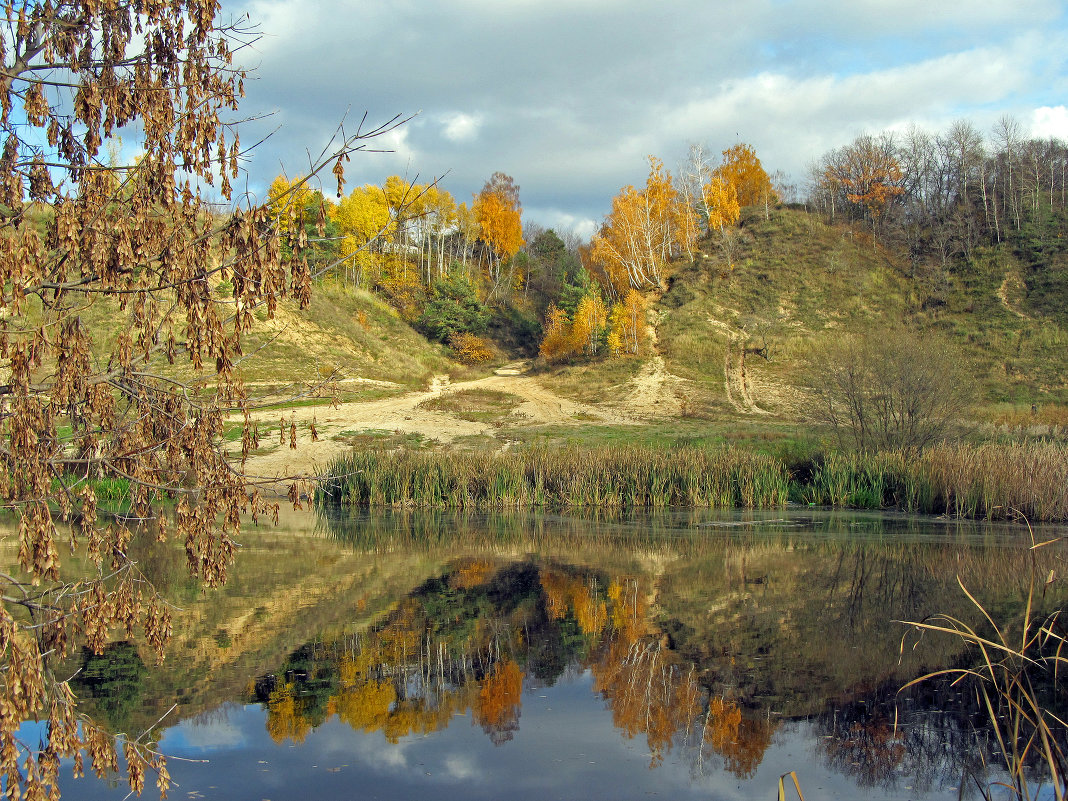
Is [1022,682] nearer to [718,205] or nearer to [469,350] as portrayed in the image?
[469,350]

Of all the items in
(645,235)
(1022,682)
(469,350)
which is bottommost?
(1022,682)

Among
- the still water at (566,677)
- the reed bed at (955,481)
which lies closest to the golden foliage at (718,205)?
the reed bed at (955,481)

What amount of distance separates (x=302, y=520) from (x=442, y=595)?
7979 millimetres

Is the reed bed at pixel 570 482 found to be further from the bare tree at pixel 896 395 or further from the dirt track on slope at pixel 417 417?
the bare tree at pixel 896 395

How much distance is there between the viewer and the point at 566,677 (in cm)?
725

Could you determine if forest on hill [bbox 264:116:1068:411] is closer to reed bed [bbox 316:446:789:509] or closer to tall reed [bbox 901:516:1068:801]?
reed bed [bbox 316:446:789:509]

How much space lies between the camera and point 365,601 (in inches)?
390

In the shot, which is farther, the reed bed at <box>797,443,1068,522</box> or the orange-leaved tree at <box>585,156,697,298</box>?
the orange-leaved tree at <box>585,156,697,298</box>

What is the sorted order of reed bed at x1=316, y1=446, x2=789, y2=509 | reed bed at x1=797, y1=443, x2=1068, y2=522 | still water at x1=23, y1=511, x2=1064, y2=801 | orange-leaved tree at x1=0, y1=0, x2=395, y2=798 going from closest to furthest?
orange-leaved tree at x1=0, y1=0, x2=395, y2=798 → still water at x1=23, y1=511, x2=1064, y2=801 → reed bed at x1=797, y1=443, x2=1068, y2=522 → reed bed at x1=316, y1=446, x2=789, y2=509

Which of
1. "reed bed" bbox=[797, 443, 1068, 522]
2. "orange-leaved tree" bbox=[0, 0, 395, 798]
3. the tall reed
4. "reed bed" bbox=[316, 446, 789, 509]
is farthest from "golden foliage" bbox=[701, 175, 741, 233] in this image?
"orange-leaved tree" bbox=[0, 0, 395, 798]

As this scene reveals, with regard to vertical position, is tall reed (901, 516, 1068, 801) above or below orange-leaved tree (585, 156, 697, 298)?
below

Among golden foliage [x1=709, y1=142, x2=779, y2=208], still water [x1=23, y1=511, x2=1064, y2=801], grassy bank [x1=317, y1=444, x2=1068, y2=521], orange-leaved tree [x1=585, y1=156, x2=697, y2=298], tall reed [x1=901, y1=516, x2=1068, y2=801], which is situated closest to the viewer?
tall reed [x1=901, y1=516, x2=1068, y2=801]

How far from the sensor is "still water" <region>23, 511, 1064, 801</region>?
530cm

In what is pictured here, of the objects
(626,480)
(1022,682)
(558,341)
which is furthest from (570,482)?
(558,341)
